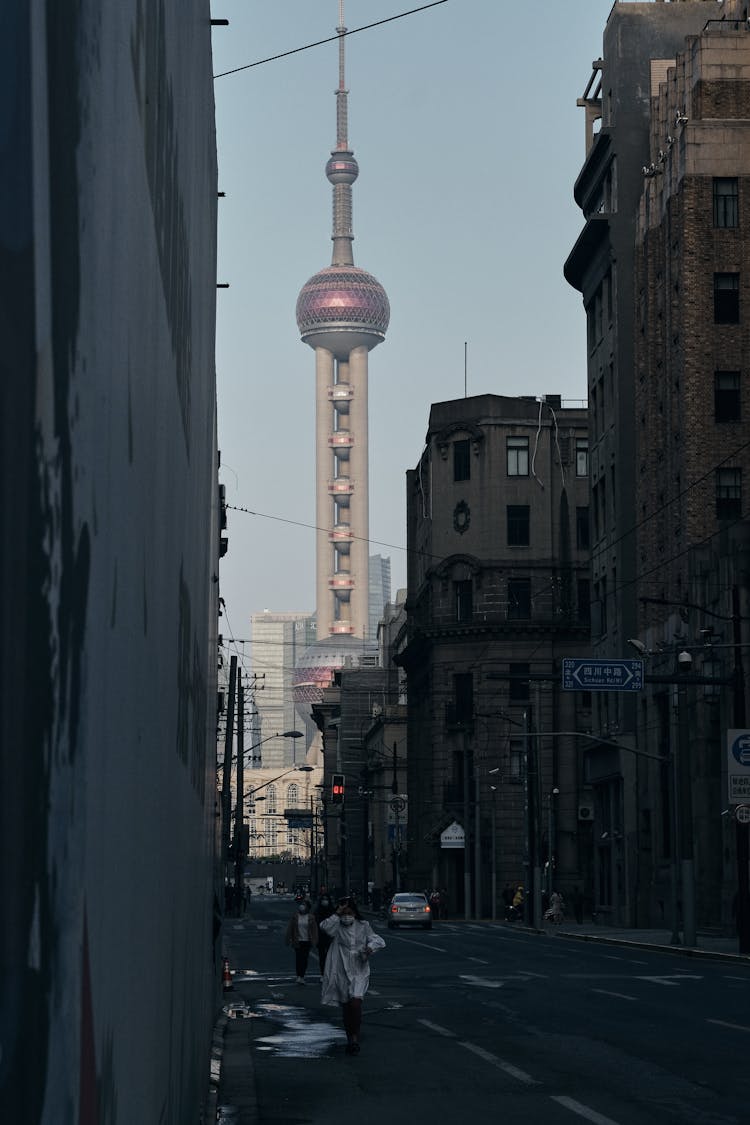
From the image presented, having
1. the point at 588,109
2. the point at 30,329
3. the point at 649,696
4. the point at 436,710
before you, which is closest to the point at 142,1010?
the point at 30,329

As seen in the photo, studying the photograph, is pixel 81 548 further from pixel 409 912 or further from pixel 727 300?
pixel 409 912

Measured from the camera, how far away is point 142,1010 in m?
3.93

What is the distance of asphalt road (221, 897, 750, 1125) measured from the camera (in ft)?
49.9

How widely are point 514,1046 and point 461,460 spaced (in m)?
91.7

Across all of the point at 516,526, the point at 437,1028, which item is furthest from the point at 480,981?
the point at 516,526

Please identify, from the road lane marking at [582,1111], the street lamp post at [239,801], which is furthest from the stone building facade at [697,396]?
the road lane marking at [582,1111]

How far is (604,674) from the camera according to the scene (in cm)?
4838

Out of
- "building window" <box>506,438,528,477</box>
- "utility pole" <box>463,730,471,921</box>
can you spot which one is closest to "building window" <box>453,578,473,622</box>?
"building window" <box>506,438,528,477</box>

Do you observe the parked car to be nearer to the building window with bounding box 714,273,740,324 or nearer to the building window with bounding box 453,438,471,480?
the building window with bounding box 714,273,740,324

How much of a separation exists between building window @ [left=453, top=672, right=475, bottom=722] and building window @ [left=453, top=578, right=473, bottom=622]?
12.3ft

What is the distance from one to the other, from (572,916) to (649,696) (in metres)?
30.1

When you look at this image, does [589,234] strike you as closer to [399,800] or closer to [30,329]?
[399,800]

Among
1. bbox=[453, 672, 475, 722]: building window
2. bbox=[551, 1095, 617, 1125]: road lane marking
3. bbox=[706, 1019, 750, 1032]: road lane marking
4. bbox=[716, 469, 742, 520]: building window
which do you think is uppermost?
bbox=[716, 469, 742, 520]: building window

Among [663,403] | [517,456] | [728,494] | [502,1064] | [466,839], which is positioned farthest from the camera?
[517,456]
